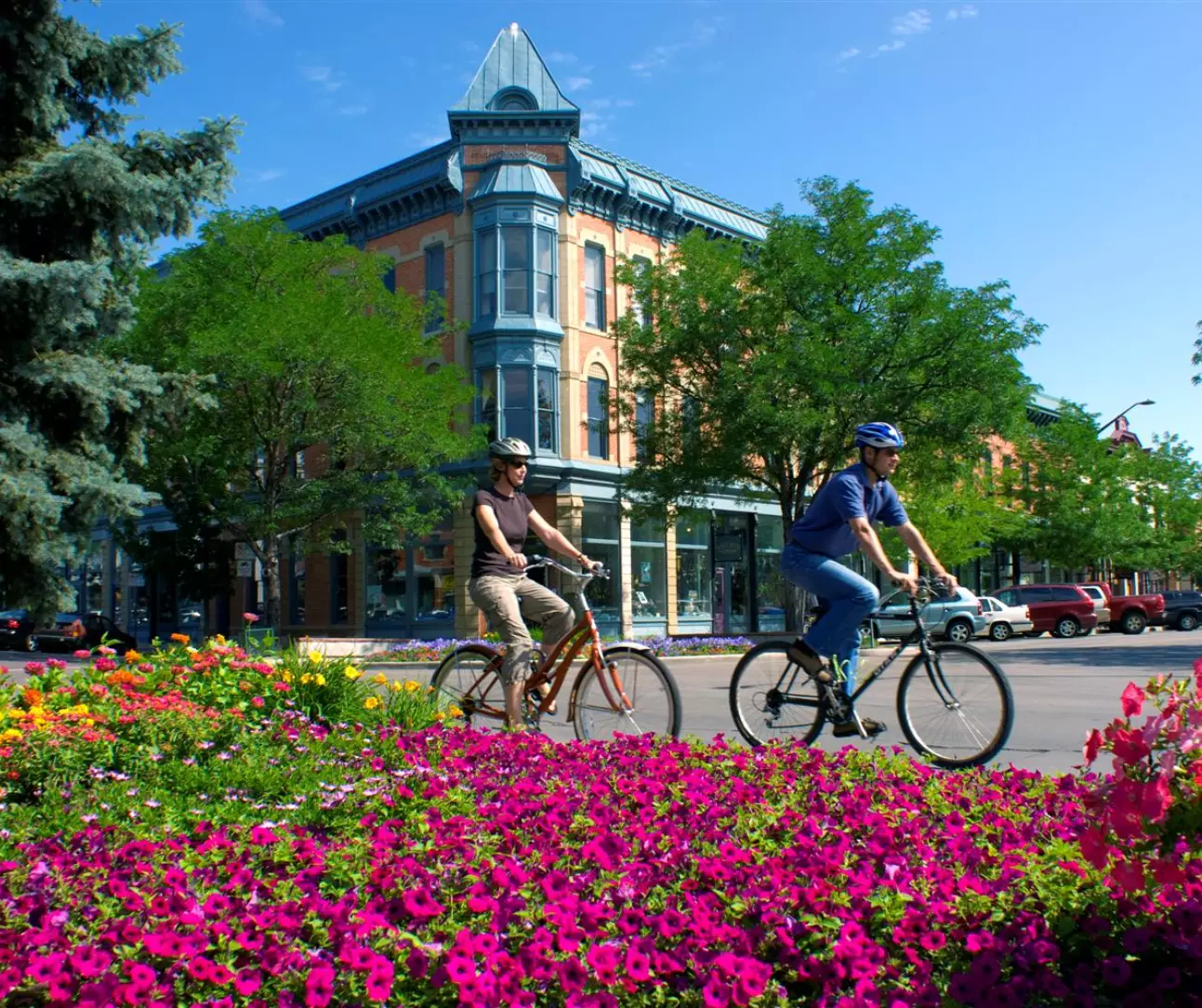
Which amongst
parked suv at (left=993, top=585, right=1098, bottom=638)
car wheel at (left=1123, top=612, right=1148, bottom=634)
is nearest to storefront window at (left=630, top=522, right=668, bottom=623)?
parked suv at (left=993, top=585, right=1098, bottom=638)

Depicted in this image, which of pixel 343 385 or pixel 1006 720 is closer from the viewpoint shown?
pixel 1006 720

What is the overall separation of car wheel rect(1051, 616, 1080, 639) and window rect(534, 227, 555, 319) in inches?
795

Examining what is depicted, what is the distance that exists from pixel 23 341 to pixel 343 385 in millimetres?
12505

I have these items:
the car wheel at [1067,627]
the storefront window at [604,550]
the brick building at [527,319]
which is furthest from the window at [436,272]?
the car wheel at [1067,627]

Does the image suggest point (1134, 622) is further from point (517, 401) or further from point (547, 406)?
point (517, 401)

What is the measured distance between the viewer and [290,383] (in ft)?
86.9

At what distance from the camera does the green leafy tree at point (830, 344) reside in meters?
24.1

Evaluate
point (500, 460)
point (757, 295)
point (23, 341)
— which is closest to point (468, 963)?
point (500, 460)

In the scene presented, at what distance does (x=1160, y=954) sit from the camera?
2791 mm

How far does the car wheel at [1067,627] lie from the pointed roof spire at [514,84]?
2316 cm

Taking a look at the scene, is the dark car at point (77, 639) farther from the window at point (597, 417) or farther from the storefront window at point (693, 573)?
the storefront window at point (693, 573)

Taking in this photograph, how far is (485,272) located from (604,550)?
8914 millimetres

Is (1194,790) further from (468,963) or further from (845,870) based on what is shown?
(468,963)

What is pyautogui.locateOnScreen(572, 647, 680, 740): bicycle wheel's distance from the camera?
6.91 metres
